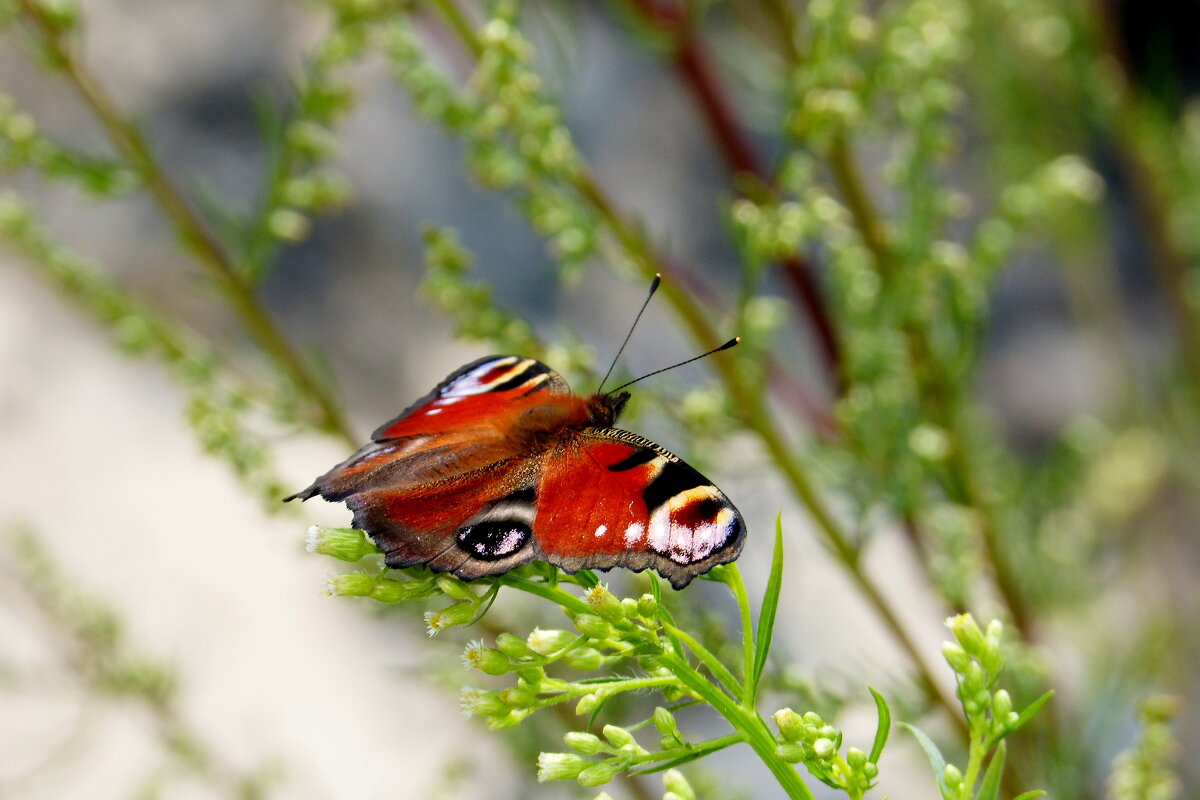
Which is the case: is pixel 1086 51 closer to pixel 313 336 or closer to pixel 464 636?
pixel 464 636

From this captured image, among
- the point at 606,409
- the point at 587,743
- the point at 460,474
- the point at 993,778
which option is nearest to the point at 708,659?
the point at 587,743

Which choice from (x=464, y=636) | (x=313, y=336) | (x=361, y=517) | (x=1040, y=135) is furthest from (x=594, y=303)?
(x=361, y=517)

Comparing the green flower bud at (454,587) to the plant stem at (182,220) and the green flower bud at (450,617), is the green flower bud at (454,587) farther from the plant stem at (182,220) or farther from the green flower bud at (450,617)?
the plant stem at (182,220)

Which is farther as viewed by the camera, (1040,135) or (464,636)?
(1040,135)

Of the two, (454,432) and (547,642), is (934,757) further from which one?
(454,432)

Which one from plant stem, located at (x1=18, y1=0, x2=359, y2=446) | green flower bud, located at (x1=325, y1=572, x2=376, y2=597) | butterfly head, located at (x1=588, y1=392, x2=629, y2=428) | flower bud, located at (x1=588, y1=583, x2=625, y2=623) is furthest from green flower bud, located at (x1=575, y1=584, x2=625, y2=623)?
plant stem, located at (x1=18, y1=0, x2=359, y2=446)
